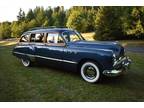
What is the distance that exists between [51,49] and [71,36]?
62cm

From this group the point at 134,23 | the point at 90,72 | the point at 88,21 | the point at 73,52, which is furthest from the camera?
the point at 134,23

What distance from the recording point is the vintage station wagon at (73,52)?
16.9 ft

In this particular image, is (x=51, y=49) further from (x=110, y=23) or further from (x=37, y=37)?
(x=110, y=23)

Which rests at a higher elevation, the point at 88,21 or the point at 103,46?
the point at 88,21

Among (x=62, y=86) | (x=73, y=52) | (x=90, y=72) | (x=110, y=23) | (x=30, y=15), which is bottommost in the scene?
(x=62, y=86)

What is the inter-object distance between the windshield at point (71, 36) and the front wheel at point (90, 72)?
2.76 feet

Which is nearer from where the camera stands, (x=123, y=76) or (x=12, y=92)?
(x=12, y=92)

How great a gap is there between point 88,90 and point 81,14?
7.51 ft

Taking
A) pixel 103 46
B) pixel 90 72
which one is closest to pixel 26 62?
pixel 90 72

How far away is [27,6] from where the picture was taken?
20.5 ft

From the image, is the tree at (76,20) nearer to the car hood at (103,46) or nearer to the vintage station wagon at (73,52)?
the vintage station wagon at (73,52)

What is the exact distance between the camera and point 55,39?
6.04 m

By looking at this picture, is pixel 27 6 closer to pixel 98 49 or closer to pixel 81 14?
pixel 81 14
